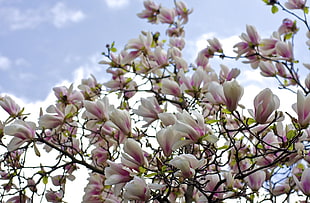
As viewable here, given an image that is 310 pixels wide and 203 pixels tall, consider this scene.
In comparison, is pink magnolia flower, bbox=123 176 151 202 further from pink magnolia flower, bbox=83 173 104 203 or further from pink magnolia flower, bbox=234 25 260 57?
pink magnolia flower, bbox=234 25 260 57

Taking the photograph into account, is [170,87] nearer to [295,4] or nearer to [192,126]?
[192,126]

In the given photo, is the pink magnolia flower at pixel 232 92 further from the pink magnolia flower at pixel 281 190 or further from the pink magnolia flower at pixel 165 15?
the pink magnolia flower at pixel 165 15

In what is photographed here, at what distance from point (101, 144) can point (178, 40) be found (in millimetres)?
978

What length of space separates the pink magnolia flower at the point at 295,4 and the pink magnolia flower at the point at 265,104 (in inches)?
52.5

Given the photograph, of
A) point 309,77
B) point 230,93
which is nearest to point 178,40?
point 309,77

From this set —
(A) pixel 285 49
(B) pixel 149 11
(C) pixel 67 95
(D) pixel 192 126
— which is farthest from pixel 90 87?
(D) pixel 192 126

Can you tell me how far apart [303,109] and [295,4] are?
134cm

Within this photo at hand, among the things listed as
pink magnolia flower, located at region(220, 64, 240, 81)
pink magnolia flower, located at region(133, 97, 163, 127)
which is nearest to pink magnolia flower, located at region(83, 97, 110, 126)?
pink magnolia flower, located at region(133, 97, 163, 127)

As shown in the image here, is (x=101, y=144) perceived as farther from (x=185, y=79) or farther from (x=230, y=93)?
(x=230, y=93)

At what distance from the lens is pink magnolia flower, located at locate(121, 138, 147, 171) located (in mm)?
979

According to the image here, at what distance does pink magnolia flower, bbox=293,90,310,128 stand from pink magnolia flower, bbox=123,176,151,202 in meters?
0.44

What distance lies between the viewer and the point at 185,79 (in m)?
1.47

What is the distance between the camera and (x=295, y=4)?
81.4 inches

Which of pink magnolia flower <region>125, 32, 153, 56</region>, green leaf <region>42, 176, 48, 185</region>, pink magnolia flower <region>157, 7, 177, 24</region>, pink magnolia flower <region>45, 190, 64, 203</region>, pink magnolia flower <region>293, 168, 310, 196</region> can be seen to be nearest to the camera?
pink magnolia flower <region>293, 168, 310, 196</region>
